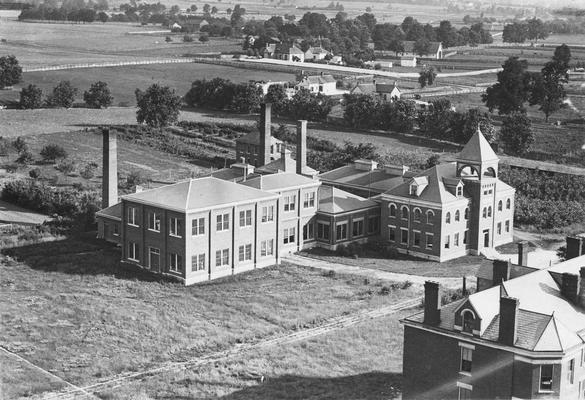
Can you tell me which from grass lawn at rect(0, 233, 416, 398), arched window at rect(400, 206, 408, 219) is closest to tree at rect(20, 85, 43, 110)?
grass lawn at rect(0, 233, 416, 398)

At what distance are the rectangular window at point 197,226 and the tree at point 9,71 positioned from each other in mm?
79922

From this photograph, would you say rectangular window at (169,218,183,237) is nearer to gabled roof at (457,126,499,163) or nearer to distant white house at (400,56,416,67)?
gabled roof at (457,126,499,163)

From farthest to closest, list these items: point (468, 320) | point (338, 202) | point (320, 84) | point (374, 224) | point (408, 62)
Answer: point (408, 62) → point (320, 84) → point (374, 224) → point (338, 202) → point (468, 320)

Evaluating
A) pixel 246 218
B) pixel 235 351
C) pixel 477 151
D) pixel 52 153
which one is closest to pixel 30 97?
pixel 52 153

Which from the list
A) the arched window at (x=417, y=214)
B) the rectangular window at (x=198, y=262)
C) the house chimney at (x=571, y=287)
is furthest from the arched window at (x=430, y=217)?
the house chimney at (x=571, y=287)

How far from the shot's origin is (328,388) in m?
39.1

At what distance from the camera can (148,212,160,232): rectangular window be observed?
56.2 metres

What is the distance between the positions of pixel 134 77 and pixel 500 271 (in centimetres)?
11534

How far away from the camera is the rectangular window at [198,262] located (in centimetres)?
5522

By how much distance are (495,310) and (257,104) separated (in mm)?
89679

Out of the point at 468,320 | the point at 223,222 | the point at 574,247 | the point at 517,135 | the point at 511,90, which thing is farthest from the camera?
the point at 511,90

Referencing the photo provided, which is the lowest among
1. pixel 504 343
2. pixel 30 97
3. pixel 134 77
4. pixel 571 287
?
pixel 504 343

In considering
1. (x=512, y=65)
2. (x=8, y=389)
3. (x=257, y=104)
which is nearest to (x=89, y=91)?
(x=257, y=104)

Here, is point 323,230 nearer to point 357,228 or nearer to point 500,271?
point 357,228
